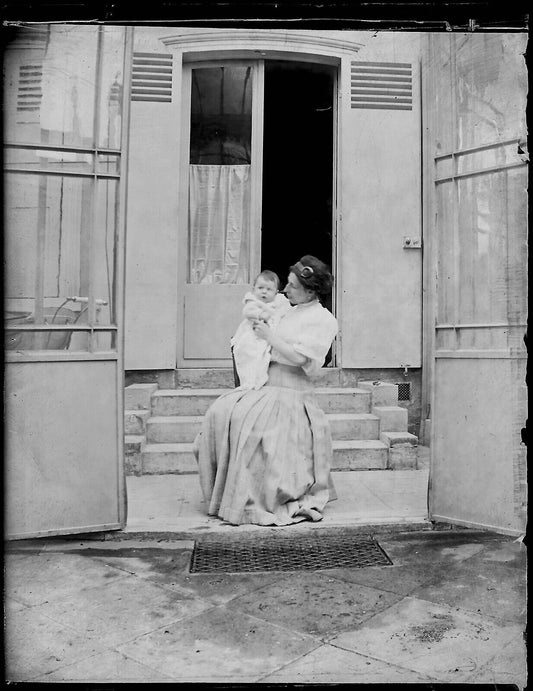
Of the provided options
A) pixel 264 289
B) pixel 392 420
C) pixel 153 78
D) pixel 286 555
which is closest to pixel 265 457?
pixel 286 555

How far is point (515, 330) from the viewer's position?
11.6 feet

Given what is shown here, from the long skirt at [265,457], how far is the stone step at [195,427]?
1.41m

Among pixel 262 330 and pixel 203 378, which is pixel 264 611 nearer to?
pixel 262 330

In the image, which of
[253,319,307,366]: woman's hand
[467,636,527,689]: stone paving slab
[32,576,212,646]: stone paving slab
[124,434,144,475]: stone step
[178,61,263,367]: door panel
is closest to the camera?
[467,636,527,689]: stone paving slab

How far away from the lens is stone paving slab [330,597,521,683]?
2.32 metres

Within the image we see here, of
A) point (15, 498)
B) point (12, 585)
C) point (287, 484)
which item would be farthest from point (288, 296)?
point (12, 585)

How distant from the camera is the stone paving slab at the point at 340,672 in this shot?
223 centimetres

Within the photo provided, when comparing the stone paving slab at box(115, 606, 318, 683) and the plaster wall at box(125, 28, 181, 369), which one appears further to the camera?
the plaster wall at box(125, 28, 181, 369)

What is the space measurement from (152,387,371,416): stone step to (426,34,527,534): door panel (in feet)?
6.85

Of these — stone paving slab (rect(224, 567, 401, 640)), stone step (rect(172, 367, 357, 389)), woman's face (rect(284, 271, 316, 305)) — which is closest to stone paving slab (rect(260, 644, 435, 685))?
stone paving slab (rect(224, 567, 401, 640))

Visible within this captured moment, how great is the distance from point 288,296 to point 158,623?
2.33m

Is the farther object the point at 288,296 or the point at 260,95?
the point at 260,95

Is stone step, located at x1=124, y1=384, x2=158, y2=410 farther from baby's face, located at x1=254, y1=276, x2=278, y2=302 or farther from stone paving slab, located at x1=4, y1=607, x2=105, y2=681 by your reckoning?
stone paving slab, located at x1=4, y1=607, x2=105, y2=681

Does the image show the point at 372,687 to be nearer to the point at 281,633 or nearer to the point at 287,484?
the point at 281,633
